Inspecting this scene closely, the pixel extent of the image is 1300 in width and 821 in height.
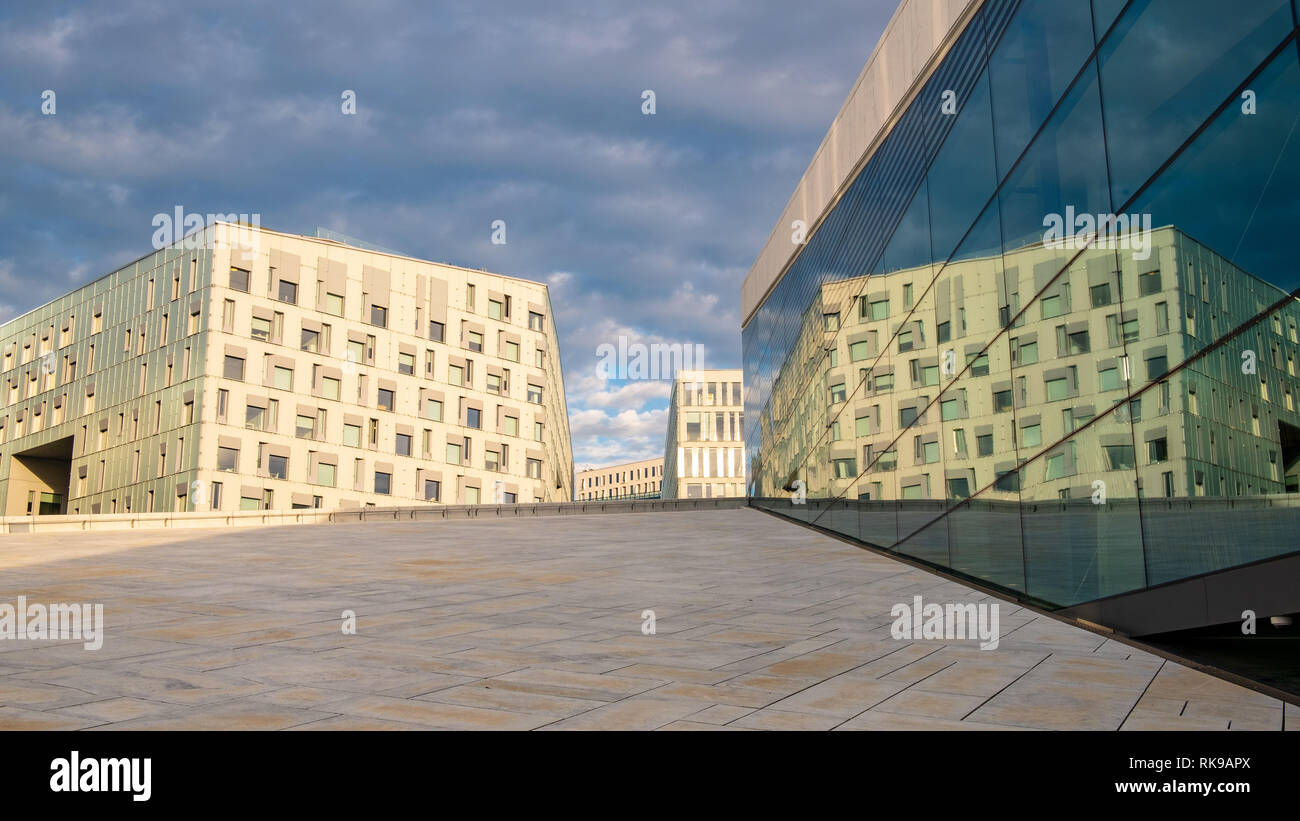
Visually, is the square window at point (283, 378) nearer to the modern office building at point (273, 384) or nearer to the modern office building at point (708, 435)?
the modern office building at point (273, 384)

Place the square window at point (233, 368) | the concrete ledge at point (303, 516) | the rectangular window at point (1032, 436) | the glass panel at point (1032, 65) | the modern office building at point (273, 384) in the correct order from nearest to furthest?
the glass panel at point (1032, 65) < the rectangular window at point (1032, 436) < the concrete ledge at point (303, 516) < the square window at point (233, 368) < the modern office building at point (273, 384)

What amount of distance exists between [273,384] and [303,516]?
25457mm

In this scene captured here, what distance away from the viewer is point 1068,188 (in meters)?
11.3

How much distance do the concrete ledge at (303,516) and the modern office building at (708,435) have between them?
68.7 meters

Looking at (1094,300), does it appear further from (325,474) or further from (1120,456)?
(325,474)

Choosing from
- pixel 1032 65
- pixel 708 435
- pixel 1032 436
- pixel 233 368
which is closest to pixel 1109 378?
pixel 1032 436

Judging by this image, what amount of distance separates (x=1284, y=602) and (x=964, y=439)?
729cm

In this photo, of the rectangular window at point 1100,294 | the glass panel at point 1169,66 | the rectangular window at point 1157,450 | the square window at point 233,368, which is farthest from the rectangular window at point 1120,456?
the square window at point 233,368

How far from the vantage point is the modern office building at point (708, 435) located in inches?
4289

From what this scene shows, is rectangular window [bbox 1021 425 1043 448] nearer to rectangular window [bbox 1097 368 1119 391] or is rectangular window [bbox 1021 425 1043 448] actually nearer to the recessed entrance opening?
rectangular window [bbox 1097 368 1119 391]

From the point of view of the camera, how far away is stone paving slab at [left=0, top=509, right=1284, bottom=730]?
6.18 metres

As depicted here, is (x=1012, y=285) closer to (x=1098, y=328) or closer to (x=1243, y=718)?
(x=1098, y=328)

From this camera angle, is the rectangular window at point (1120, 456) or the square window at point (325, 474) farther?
the square window at point (325, 474)

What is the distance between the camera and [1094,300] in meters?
10.8
